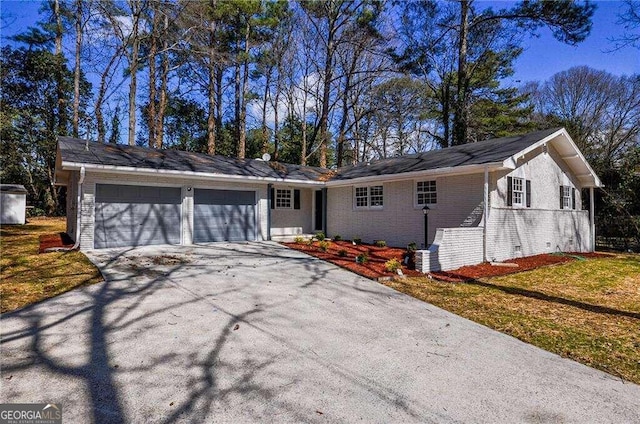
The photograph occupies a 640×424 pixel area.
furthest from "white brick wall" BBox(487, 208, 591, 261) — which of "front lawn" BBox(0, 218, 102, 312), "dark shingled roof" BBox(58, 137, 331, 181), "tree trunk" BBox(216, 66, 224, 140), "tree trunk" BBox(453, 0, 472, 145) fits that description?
"tree trunk" BBox(216, 66, 224, 140)

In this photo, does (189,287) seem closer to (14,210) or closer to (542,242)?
(542,242)

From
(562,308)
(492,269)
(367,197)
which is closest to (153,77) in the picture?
(367,197)

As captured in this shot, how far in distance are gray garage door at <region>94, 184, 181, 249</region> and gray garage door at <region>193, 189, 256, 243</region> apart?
0.72m

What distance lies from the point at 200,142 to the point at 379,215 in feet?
62.7

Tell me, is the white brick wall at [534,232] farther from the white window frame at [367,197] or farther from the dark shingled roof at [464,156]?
the white window frame at [367,197]

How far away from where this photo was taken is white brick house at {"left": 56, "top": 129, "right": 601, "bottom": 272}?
32.1ft

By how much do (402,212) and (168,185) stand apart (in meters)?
7.94

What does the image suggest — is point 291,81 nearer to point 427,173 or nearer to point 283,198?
point 283,198

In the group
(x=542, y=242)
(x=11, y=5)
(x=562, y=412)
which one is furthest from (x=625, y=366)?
(x=11, y=5)

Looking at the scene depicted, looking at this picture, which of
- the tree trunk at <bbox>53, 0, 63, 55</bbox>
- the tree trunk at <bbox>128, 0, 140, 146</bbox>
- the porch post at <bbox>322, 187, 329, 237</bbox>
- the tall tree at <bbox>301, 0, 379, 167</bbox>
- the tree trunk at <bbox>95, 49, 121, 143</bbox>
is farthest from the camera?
the tree trunk at <bbox>53, 0, 63, 55</bbox>

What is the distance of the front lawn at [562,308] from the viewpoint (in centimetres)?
405

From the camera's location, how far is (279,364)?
3.47 meters

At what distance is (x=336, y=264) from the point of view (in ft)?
29.0

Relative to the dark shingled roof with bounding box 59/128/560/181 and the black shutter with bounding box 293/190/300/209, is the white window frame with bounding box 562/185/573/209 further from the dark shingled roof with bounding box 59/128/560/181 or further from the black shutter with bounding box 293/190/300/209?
the black shutter with bounding box 293/190/300/209
